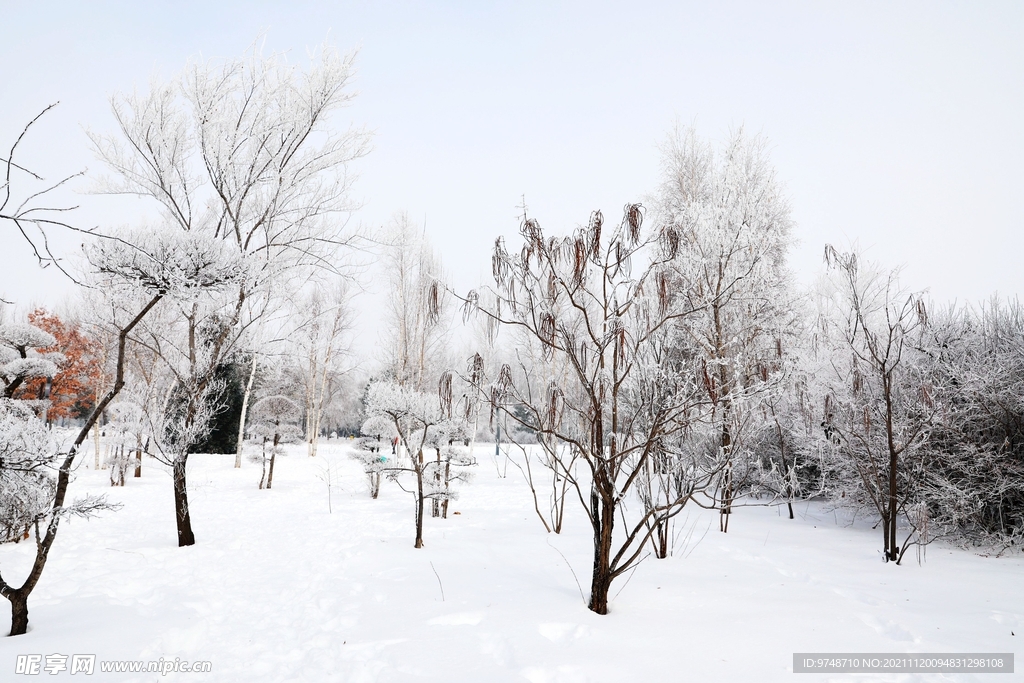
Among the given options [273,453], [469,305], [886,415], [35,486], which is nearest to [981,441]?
[886,415]

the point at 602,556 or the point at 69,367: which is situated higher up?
the point at 69,367

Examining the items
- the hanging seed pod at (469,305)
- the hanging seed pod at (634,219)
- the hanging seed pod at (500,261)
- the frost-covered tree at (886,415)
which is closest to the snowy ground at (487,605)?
the frost-covered tree at (886,415)

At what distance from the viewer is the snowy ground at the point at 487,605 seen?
2.60 metres

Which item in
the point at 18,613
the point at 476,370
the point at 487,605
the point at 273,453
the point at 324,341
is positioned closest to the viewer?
the point at 18,613

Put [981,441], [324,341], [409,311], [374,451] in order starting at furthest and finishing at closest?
[324,341] < [409,311] < [374,451] < [981,441]

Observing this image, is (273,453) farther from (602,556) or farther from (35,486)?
(602,556)

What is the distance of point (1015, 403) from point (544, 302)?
5653 millimetres

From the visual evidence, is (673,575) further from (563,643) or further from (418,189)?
(418,189)

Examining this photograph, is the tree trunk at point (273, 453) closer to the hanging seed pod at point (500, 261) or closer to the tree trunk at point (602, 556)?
the tree trunk at point (602, 556)

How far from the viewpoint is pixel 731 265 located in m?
7.33

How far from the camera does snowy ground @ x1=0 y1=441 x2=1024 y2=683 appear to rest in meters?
2.60

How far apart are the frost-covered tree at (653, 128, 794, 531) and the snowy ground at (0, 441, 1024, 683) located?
4.18 ft

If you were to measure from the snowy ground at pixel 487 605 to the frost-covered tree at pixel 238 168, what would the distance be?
4.69 ft

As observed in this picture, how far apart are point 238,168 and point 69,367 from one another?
1081 cm
